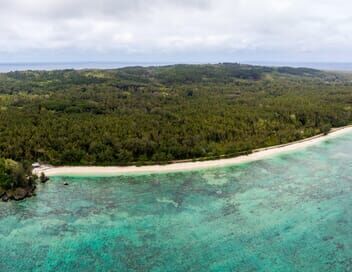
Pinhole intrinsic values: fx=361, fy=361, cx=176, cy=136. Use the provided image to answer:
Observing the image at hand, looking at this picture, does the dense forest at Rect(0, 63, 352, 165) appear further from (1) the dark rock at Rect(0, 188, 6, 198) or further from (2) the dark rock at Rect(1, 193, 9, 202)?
(2) the dark rock at Rect(1, 193, 9, 202)

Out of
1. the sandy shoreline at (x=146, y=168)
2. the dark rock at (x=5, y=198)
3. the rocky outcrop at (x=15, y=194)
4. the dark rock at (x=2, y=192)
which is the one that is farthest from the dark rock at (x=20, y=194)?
the sandy shoreline at (x=146, y=168)

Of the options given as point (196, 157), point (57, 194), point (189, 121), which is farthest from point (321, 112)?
point (57, 194)

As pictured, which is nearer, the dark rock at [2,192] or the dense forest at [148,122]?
the dark rock at [2,192]

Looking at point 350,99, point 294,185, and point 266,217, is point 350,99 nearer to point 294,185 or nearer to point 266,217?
point 294,185

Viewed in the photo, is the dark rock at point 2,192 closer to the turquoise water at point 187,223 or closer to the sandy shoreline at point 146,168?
the turquoise water at point 187,223

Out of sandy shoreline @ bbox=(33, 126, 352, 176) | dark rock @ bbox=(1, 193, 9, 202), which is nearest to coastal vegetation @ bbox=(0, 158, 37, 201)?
dark rock @ bbox=(1, 193, 9, 202)

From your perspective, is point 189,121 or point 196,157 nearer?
point 196,157
